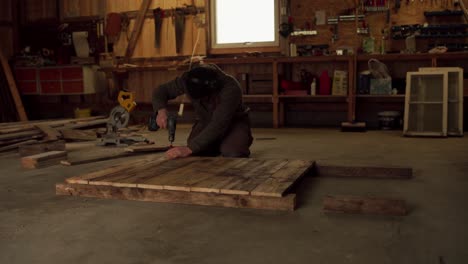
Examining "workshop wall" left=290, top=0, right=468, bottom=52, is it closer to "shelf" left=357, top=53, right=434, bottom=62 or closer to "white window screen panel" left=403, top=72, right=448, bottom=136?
"shelf" left=357, top=53, right=434, bottom=62

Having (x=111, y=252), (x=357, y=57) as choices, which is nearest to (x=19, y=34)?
(x=357, y=57)

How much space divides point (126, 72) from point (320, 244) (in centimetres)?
736

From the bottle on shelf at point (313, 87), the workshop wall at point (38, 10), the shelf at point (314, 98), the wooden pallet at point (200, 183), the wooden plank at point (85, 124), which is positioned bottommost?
the wooden plank at point (85, 124)

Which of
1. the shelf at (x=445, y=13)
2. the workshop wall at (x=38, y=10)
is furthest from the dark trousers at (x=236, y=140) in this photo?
the workshop wall at (x=38, y=10)

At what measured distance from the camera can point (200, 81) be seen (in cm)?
354

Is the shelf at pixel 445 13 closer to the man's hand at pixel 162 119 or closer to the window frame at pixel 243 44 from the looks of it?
A: the window frame at pixel 243 44

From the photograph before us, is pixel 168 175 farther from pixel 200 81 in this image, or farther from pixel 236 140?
pixel 236 140

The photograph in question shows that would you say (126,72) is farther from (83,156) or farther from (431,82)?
(431,82)

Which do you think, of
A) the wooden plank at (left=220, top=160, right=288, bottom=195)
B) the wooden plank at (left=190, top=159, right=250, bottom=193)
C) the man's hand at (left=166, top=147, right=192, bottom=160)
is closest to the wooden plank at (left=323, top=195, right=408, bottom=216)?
the wooden plank at (left=220, top=160, right=288, bottom=195)

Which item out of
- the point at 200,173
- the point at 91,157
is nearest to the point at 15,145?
the point at 91,157

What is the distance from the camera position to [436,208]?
289 cm

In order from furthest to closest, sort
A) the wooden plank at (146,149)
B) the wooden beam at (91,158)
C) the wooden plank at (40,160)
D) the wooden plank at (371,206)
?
the wooden plank at (146,149) → the wooden beam at (91,158) → the wooden plank at (40,160) → the wooden plank at (371,206)

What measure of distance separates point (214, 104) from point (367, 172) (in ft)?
4.49

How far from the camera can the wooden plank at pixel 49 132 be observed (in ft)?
20.5
